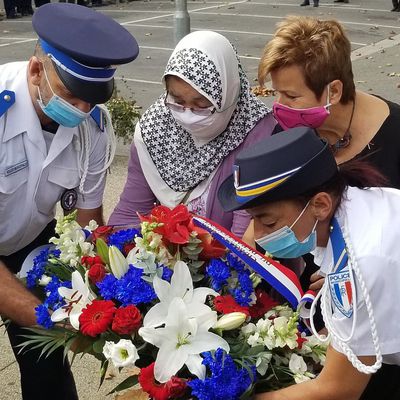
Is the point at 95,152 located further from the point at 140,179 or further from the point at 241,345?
the point at 241,345

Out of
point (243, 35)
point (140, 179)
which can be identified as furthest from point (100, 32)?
point (243, 35)

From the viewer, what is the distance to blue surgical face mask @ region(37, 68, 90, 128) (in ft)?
8.08

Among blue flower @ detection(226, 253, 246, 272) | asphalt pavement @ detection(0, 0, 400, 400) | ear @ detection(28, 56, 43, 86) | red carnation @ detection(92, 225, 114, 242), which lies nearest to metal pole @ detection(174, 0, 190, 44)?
asphalt pavement @ detection(0, 0, 400, 400)

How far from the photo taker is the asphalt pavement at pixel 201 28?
3877 mm

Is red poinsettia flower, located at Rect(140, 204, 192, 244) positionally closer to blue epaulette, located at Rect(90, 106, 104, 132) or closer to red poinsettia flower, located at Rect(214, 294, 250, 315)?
red poinsettia flower, located at Rect(214, 294, 250, 315)

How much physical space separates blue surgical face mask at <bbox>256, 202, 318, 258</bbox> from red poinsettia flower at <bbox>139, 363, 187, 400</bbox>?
0.42 metres

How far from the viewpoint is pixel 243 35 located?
1450 cm

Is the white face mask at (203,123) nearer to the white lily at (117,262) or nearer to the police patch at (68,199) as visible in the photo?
the police patch at (68,199)

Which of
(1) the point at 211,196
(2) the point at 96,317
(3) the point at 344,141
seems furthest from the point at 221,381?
(3) the point at 344,141

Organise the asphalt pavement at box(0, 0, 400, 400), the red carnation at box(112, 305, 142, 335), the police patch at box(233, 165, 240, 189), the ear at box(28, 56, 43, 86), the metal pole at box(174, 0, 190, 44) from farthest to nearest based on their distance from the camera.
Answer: the metal pole at box(174, 0, 190, 44), the asphalt pavement at box(0, 0, 400, 400), the ear at box(28, 56, 43, 86), the red carnation at box(112, 305, 142, 335), the police patch at box(233, 165, 240, 189)

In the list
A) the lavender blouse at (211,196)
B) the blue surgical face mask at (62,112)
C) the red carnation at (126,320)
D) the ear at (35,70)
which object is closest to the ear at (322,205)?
the red carnation at (126,320)

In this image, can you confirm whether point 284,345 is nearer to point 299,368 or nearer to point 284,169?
point 299,368

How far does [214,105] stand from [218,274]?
0.69 meters

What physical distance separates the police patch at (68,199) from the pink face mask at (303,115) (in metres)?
0.82
